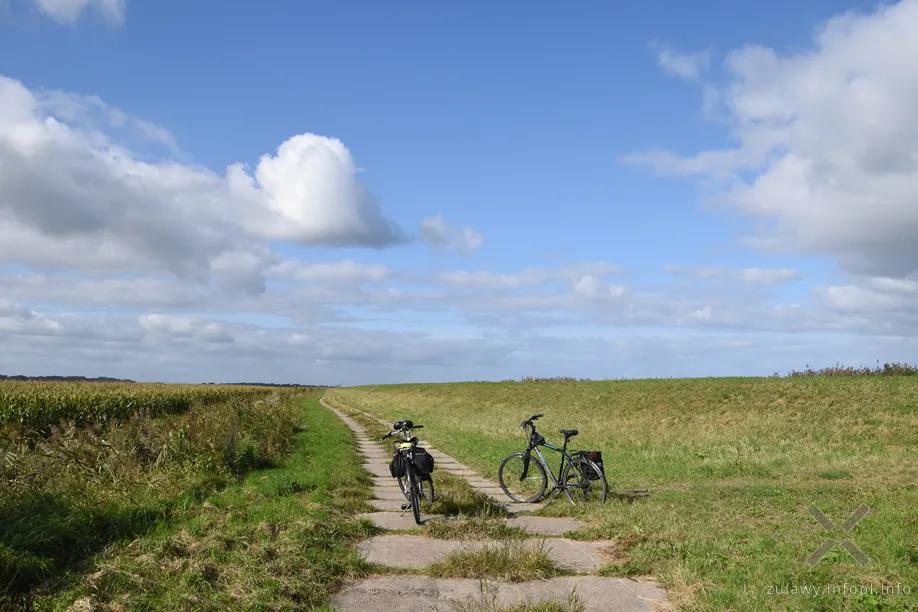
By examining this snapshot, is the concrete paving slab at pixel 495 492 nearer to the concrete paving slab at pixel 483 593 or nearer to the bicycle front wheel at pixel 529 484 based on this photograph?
the bicycle front wheel at pixel 529 484

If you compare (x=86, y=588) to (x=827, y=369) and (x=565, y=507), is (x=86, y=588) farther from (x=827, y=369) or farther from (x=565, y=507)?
(x=827, y=369)

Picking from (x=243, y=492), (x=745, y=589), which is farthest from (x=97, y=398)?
(x=745, y=589)

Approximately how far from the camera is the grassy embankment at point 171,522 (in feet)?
20.9

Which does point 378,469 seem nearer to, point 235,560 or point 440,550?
point 440,550

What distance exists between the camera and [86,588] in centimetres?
633

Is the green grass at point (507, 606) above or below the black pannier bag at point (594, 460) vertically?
below

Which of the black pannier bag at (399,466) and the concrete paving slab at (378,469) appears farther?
the concrete paving slab at (378,469)

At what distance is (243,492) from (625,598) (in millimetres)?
7145

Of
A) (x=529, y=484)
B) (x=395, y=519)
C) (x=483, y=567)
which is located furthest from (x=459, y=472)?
(x=483, y=567)

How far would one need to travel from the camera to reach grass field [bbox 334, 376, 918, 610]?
6945mm

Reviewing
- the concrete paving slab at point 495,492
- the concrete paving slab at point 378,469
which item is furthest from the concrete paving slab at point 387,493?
the concrete paving slab at point 378,469

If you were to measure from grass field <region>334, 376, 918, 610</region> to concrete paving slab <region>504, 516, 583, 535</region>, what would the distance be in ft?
1.14

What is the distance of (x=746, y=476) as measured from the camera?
15.4 metres

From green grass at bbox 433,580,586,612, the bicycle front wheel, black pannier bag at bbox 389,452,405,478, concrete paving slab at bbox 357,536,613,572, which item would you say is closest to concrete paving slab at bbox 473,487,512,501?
the bicycle front wheel
